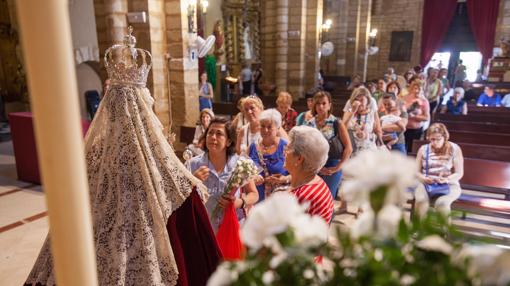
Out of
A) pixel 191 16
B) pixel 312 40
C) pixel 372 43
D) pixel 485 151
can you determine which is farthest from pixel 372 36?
pixel 485 151

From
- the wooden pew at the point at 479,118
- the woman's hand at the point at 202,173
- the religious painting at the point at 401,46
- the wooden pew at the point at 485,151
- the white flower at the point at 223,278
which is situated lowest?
the wooden pew at the point at 485,151

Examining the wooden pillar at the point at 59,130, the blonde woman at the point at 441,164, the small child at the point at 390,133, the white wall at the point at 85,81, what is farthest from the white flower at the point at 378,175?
the white wall at the point at 85,81

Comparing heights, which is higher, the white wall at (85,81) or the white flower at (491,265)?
the white flower at (491,265)

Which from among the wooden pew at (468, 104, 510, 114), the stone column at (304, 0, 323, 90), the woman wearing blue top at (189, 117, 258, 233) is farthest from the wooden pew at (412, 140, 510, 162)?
the stone column at (304, 0, 323, 90)

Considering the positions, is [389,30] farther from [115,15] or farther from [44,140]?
[44,140]

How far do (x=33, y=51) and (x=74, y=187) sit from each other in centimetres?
25

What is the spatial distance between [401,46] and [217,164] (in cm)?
1830

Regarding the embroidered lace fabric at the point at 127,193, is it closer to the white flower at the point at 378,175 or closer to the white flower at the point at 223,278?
the white flower at the point at 223,278

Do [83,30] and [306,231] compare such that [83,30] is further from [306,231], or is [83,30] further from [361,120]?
[306,231]

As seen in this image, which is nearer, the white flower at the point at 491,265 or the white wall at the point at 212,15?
the white flower at the point at 491,265

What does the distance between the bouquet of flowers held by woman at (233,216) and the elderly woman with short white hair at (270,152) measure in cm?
74

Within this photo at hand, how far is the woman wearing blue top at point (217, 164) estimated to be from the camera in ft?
9.05

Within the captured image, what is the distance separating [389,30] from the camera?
18.8 meters

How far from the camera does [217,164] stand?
9.25 ft
